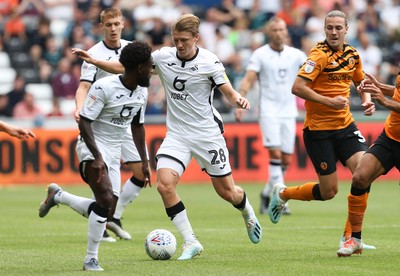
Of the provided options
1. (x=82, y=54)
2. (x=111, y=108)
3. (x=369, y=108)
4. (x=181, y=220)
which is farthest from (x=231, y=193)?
(x=82, y=54)

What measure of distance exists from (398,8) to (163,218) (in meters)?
16.9

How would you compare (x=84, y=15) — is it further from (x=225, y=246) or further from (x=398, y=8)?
(x=225, y=246)

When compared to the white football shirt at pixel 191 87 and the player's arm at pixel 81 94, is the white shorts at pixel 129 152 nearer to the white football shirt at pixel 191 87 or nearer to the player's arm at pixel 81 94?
the player's arm at pixel 81 94

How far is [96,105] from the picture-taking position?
10.3 m

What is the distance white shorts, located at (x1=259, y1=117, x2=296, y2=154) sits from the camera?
1672cm

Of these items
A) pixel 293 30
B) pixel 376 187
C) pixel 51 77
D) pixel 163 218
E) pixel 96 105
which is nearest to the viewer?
pixel 96 105

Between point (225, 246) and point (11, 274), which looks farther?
point (225, 246)

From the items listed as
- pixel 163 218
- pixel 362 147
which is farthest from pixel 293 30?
pixel 362 147

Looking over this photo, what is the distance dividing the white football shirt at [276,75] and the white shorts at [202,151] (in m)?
5.83

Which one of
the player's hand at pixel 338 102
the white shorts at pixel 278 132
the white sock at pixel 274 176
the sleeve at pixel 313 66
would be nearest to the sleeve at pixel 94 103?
the sleeve at pixel 313 66

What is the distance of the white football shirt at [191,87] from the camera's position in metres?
10.8

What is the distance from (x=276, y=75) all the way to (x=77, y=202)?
6.00m

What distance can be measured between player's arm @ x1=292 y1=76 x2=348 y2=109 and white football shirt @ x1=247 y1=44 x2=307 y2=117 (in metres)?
5.54

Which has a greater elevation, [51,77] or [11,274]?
[11,274]
